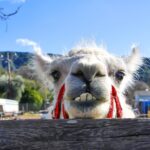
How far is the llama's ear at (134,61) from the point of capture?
516 cm

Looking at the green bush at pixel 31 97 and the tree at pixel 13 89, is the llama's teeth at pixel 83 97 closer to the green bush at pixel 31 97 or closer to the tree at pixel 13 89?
the tree at pixel 13 89

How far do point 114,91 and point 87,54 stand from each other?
0.39 metres

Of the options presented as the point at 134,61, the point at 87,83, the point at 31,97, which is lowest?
the point at 87,83

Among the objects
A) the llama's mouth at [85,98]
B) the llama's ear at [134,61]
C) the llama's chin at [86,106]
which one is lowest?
the llama's chin at [86,106]

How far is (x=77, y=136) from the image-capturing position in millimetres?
2686

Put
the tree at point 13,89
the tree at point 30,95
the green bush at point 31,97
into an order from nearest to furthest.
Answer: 1. the tree at point 13,89
2. the green bush at point 31,97
3. the tree at point 30,95

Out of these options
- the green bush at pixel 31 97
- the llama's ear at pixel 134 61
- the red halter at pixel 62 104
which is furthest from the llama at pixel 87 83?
the green bush at pixel 31 97

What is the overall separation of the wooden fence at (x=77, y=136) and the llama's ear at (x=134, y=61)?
2.47 metres

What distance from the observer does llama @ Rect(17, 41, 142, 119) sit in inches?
134

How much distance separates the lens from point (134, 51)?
5273 mm

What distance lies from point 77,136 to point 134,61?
2.67m

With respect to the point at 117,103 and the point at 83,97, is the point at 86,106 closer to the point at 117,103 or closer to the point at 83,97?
the point at 83,97

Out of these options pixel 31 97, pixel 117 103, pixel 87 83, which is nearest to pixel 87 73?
pixel 87 83

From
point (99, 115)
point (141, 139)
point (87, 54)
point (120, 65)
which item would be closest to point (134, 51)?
point (120, 65)
